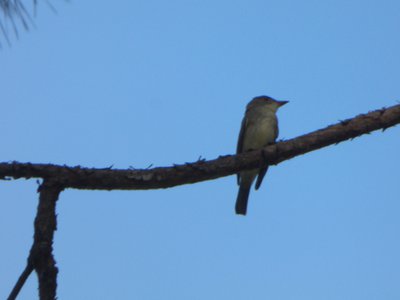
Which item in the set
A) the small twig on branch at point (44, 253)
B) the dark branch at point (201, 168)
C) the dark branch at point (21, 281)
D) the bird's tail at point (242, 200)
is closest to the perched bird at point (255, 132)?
the bird's tail at point (242, 200)

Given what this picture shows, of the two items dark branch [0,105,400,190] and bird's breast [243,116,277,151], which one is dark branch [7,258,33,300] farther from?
bird's breast [243,116,277,151]

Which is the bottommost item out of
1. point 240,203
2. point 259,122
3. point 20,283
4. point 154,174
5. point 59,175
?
point 20,283

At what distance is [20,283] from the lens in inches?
97.0

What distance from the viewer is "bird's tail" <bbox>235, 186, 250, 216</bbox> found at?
966 cm

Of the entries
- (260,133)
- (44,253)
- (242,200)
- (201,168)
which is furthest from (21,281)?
(242,200)

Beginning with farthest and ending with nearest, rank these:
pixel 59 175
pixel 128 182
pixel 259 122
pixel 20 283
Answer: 1. pixel 259 122
2. pixel 128 182
3. pixel 59 175
4. pixel 20 283

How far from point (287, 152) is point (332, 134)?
0.93 feet

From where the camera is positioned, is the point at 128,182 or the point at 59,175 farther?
the point at 128,182

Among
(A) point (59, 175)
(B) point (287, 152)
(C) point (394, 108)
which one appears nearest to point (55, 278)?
(A) point (59, 175)

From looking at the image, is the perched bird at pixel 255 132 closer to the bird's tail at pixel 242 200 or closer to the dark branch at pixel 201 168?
the bird's tail at pixel 242 200

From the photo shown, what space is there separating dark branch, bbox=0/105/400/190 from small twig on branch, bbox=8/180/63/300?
5.6 inches

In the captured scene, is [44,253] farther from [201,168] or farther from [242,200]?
[242,200]

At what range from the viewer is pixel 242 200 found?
9.70 m

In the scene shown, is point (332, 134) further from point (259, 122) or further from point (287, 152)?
point (259, 122)
